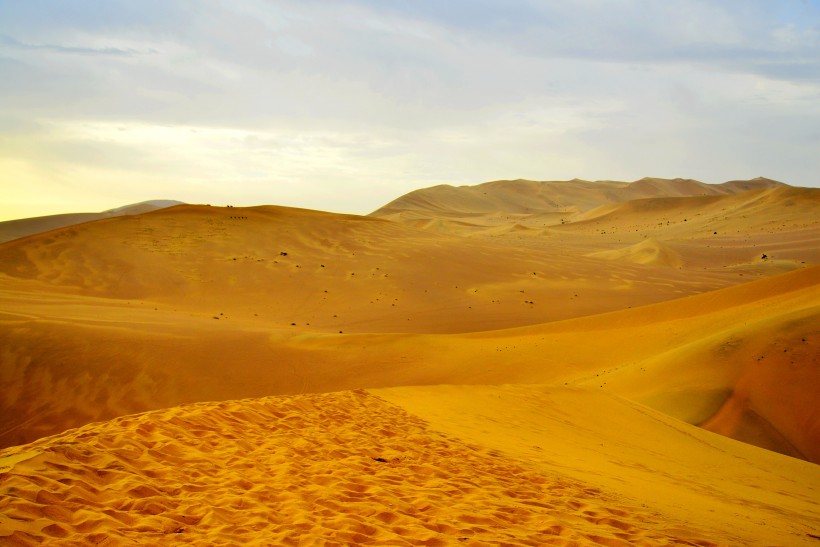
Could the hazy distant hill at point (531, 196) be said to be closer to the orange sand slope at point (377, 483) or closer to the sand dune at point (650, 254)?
the sand dune at point (650, 254)

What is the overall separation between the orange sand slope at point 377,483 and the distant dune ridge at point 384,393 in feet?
0.12

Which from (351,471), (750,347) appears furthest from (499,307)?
(351,471)

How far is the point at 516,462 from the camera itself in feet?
24.4

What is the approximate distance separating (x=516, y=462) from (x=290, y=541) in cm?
365

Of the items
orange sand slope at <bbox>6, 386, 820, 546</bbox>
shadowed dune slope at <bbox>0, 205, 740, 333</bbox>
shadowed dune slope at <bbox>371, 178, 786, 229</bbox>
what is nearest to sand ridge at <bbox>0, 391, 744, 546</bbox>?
orange sand slope at <bbox>6, 386, 820, 546</bbox>

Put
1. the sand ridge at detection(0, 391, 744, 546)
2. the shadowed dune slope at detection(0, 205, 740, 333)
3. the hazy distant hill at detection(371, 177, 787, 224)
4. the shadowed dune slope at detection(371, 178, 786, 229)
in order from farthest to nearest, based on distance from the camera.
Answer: the hazy distant hill at detection(371, 177, 787, 224) → the shadowed dune slope at detection(371, 178, 786, 229) → the shadowed dune slope at detection(0, 205, 740, 333) → the sand ridge at detection(0, 391, 744, 546)

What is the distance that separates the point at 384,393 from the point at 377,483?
17.3 ft

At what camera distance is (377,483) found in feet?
19.5

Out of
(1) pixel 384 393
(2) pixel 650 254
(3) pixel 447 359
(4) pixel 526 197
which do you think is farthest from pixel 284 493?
(4) pixel 526 197

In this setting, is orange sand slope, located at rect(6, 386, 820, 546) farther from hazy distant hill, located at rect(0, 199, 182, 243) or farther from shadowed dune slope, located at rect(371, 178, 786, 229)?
hazy distant hill, located at rect(0, 199, 182, 243)

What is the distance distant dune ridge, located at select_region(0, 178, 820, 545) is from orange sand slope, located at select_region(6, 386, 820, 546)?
37 mm

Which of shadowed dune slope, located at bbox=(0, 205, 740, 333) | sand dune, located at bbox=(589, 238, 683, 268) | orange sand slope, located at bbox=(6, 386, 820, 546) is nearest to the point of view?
orange sand slope, located at bbox=(6, 386, 820, 546)

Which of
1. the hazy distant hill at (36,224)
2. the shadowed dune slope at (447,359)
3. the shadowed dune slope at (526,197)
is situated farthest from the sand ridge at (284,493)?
the hazy distant hill at (36,224)

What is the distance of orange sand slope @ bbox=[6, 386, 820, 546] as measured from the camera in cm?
460
